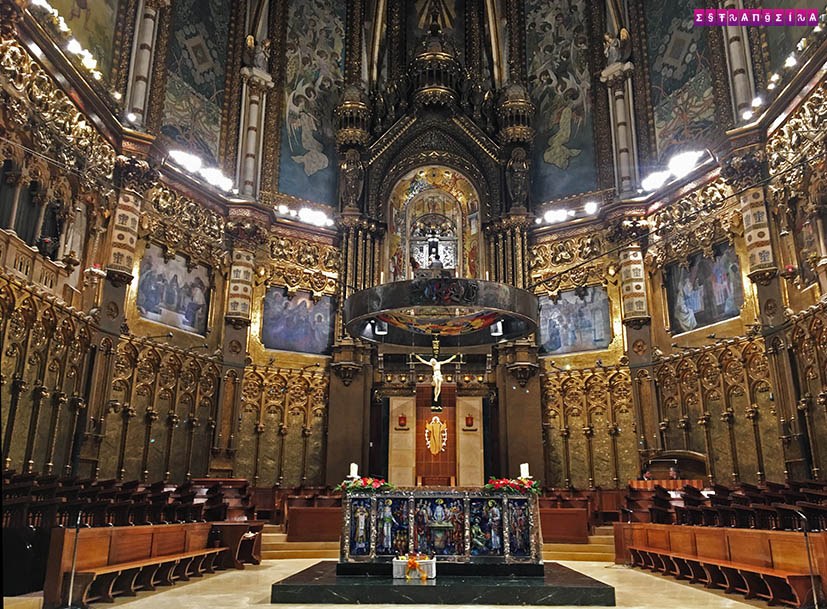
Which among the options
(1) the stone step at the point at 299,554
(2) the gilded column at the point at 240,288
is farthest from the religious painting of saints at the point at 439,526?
(2) the gilded column at the point at 240,288

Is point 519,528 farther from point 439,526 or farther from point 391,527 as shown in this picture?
point 391,527

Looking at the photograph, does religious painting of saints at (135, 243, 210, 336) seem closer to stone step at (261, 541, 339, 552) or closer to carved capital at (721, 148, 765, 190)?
stone step at (261, 541, 339, 552)

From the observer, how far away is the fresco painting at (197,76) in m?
22.6

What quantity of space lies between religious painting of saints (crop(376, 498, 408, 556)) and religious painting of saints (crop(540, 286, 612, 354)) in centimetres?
1341

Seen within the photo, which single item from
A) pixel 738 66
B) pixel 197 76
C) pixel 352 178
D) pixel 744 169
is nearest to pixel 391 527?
pixel 744 169

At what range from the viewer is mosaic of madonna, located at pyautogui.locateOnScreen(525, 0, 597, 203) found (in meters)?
26.1

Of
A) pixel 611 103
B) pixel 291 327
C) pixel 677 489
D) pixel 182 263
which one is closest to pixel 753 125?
pixel 611 103

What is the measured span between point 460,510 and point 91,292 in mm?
11742

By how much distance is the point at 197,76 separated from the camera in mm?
23734

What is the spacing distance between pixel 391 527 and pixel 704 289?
1365 cm

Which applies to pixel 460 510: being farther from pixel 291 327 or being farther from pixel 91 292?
pixel 291 327

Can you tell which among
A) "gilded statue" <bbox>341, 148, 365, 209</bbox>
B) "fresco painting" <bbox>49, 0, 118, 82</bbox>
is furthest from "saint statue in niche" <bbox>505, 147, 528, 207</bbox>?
"fresco painting" <bbox>49, 0, 118, 82</bbox>

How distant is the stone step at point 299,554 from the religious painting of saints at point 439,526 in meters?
6.55

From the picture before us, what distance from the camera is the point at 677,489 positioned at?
18094mm
